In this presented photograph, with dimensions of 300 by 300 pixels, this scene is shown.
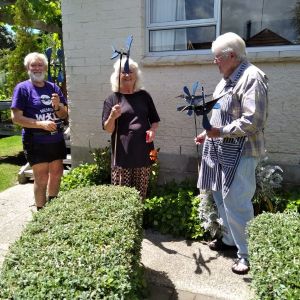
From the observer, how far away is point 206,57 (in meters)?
4.34

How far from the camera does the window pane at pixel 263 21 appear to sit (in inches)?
159

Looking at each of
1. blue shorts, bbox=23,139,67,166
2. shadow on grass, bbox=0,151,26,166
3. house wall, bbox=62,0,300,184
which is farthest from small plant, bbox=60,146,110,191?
shadow on grass, bbox=0,151,26,166

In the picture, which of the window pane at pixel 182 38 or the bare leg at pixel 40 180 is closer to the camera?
the bare leg at pixel 40 180

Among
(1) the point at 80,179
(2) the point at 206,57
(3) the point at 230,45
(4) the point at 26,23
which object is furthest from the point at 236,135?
(4) the point at 26,23

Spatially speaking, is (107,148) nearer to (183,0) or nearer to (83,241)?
(183,0)

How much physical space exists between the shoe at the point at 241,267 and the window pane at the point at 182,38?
2619mm

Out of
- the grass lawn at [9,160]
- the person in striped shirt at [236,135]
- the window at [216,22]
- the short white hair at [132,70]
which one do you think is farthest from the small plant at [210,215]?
the grass lawn at [9,160]

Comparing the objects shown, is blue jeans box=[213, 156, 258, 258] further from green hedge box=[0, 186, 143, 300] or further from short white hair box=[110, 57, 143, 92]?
short white hair box=[110, 57, 143, 92]

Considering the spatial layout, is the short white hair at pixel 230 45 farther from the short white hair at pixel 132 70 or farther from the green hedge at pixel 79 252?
the green hedge at pixel 79 252

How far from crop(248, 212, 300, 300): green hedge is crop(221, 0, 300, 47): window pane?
7.86 ft

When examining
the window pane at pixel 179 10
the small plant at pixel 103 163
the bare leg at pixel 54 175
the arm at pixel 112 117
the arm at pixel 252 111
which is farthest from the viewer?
the small plant at pixel 103 163

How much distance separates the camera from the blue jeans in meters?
3.00

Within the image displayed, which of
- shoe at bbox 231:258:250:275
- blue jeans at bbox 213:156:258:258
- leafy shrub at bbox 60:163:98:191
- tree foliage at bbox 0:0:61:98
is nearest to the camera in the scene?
blue jeans at bbox 213:156:258:258

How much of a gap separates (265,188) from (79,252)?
224 cm
